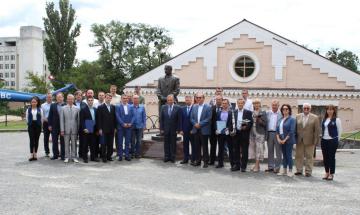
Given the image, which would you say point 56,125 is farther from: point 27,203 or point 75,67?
point 75,67

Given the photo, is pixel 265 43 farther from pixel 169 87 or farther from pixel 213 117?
pixel 213 117

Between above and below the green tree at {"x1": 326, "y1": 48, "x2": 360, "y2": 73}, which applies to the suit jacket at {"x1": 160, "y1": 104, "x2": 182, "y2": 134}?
below

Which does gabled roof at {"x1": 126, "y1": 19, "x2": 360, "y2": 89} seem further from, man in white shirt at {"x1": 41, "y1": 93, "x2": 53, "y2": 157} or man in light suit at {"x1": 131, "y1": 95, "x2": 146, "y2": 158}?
man in white shirt at {"x1": 41, "y1": 93, "x2": 53, "y2": 157}

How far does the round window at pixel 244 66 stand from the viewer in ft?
81.9

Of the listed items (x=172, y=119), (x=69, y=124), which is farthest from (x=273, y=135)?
(x=69, y=124)

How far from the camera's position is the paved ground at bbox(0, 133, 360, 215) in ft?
22.3

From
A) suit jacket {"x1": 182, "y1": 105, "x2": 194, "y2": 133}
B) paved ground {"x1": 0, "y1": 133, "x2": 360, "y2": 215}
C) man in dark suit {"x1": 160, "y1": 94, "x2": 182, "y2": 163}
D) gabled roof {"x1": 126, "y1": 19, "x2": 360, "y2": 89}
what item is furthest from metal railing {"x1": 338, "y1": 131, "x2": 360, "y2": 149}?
man in dark suit {"x1": 160, "y1": 94, "x2": 182, "y2": 163}

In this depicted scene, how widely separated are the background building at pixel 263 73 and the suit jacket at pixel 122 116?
13.8 metres

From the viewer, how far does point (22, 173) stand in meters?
9.64

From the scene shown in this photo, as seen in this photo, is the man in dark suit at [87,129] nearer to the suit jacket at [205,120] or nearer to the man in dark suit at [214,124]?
the suit jacket at [205,120]

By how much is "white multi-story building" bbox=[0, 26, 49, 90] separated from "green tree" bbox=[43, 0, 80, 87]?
6014cm

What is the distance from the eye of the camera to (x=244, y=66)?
25062 mm

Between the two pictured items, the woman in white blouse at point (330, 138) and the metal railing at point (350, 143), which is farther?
the metal railing at point (350, 143)

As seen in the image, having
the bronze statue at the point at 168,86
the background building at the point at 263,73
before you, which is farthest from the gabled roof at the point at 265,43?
the bronze statue at the point at 168,86
